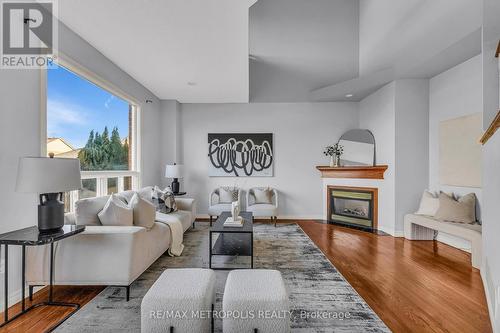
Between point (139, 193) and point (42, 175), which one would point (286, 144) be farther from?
point (42, 175)

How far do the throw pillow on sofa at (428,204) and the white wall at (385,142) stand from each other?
A: 1.37 feet

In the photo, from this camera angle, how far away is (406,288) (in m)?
2.39

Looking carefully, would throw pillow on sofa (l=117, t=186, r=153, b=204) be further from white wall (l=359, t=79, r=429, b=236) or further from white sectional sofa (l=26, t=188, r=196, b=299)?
white wall (l=359, t=79, r=429, b=236)

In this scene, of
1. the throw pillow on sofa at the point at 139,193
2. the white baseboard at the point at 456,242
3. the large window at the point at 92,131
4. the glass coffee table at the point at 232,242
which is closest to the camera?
the large window at the point at 92,131

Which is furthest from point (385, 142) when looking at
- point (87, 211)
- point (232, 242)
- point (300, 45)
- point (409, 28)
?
point (87, 211)

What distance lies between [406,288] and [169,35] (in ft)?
11.8

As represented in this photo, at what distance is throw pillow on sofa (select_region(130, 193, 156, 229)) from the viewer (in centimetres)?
273

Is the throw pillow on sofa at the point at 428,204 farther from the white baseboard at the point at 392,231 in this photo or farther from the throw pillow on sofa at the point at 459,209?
the white baseboard at the point at 392,231

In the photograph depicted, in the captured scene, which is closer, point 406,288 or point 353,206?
point 406,288

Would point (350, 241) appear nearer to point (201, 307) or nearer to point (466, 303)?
point (466, 303)

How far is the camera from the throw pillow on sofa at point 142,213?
2732mm

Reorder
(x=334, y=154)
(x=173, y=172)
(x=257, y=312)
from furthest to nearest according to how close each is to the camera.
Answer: (x=334, y=154) < (x=173, y=172) < (x=257, y=312)

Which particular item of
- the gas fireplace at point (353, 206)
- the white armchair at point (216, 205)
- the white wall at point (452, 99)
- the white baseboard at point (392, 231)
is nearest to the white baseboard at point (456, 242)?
the white baseboard at point (392, 231)

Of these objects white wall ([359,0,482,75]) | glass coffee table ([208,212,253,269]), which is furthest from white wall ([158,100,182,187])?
white wall ([359,0,482,75])
